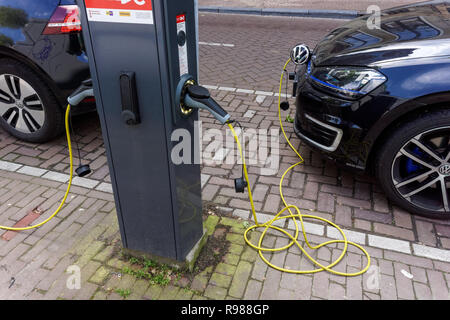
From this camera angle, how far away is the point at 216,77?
A: 235 inches

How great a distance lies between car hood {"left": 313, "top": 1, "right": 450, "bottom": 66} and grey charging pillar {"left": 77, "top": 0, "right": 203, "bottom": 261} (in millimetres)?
1563

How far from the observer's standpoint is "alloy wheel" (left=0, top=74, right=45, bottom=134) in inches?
145

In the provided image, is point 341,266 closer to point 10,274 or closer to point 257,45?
point 10,274

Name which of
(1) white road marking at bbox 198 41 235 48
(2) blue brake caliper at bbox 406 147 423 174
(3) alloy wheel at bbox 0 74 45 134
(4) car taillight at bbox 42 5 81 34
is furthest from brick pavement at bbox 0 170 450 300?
(1) white road marking at bbox 198 41 235 48

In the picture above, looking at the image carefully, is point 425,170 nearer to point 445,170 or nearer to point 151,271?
point 445,170

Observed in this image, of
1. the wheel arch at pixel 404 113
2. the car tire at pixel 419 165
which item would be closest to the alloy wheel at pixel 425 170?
the car tire at pixel 419 165

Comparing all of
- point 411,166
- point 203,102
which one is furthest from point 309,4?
point 203,102

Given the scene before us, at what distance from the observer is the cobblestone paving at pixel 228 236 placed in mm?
2402

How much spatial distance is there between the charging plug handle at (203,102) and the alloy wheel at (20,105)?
2.39 metres

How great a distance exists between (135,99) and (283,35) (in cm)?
741

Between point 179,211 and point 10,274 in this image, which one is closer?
point 179,211

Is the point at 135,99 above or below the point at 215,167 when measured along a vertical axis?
above

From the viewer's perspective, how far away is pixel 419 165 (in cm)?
296
